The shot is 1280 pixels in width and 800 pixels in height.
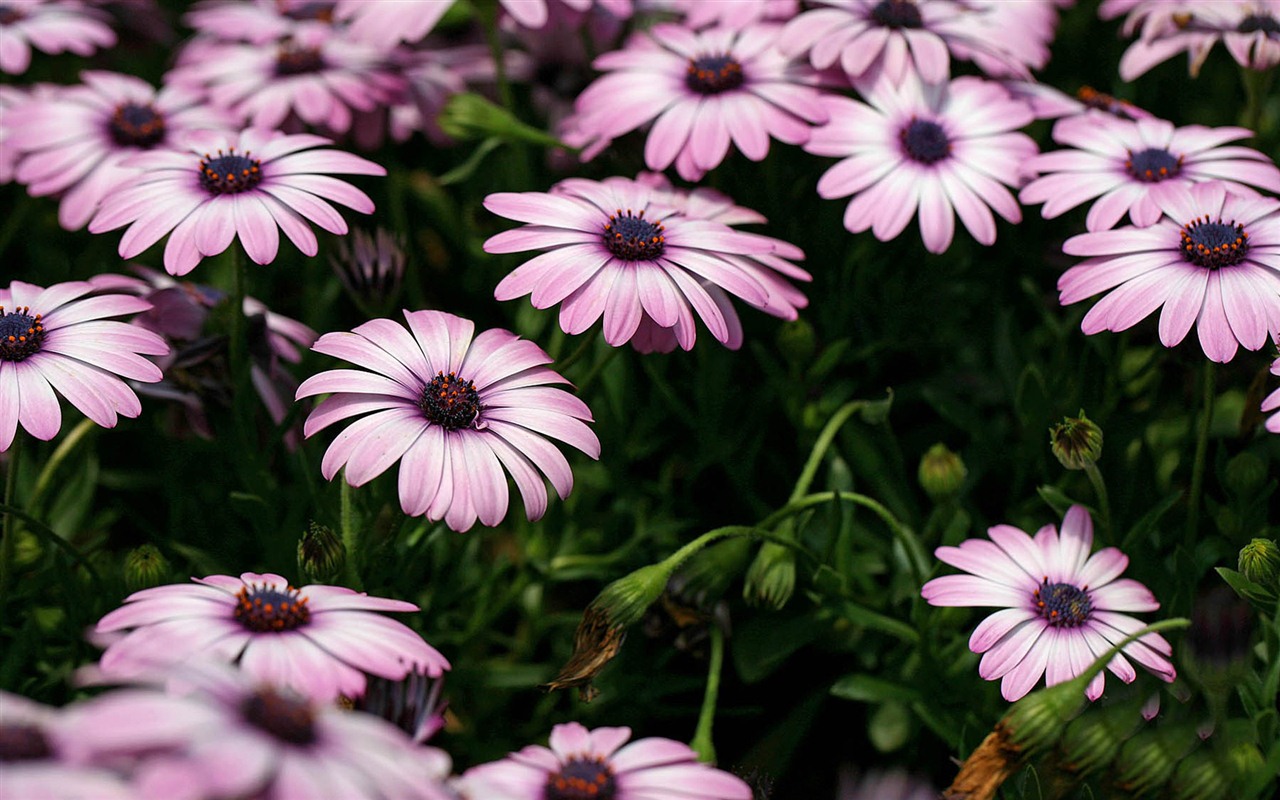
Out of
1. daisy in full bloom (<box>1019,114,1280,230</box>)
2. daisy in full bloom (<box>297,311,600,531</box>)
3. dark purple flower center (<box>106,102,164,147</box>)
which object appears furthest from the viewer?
dark purple flower center (<box>106,102,164,147</box>)

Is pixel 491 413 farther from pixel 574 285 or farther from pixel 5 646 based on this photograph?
pixel 5 646

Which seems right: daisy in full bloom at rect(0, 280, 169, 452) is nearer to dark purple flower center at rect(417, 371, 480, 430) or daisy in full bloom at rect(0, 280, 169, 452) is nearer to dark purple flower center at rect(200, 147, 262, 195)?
dark purple flower center at rect(200, 147, 262, 195)

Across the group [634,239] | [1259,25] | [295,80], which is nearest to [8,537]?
[634,239]

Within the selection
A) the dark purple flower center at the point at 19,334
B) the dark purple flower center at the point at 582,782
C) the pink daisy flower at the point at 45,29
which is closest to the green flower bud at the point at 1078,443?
the dark purple flower center at the point at 582,782

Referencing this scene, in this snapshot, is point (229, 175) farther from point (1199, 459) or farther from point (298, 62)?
point (1199, 459)

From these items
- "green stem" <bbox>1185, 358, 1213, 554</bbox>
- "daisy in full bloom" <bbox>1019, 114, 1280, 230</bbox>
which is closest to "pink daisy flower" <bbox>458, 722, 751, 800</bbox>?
"green stem" <bbox>1185, 358, 1213, 554</bbox>
